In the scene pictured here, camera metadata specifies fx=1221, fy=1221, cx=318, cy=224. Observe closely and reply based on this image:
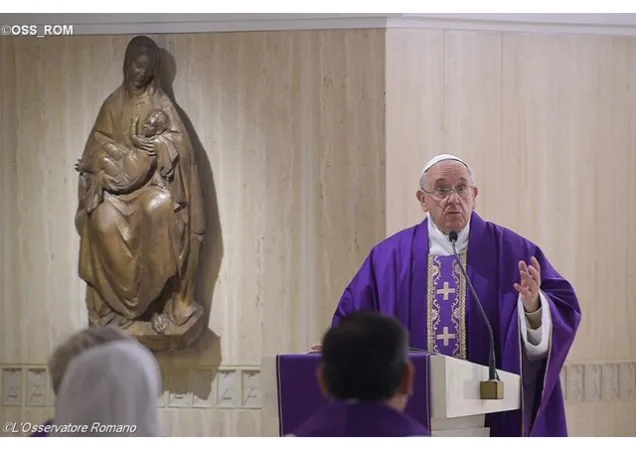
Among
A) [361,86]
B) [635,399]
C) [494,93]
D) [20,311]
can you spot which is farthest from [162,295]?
[635,399]

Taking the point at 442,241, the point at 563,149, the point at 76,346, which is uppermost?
the point at 563,149

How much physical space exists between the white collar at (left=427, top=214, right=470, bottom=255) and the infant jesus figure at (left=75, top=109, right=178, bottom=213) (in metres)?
1.81

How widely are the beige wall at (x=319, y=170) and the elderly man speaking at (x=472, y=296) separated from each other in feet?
3.63

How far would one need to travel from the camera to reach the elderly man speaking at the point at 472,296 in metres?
5.12

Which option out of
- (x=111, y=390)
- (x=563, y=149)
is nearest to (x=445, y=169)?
(x=563, y=149)

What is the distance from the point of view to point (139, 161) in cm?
682

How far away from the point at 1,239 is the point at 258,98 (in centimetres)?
172

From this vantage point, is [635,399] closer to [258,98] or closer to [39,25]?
[258,98]

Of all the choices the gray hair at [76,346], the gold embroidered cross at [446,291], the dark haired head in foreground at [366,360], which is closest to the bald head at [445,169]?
the gold embroidered cross at [446,291]

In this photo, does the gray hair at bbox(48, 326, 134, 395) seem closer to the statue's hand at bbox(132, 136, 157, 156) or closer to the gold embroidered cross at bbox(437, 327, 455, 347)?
the gold embroidered cross at bbox(437, 327, 455, 347)

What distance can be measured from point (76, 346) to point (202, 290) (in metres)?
3.35

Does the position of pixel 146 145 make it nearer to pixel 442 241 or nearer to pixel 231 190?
pixel 231 190
